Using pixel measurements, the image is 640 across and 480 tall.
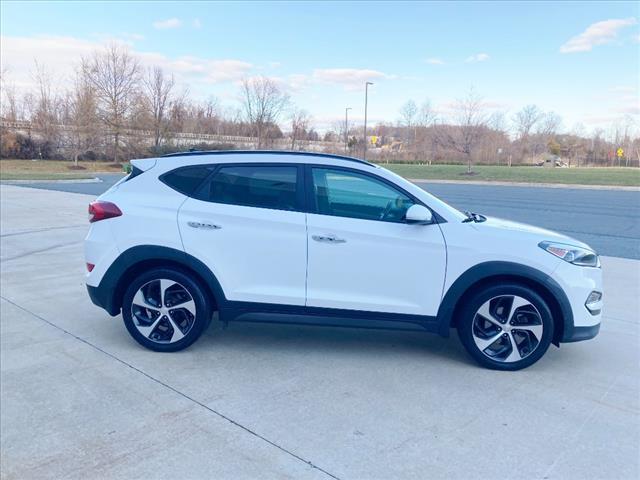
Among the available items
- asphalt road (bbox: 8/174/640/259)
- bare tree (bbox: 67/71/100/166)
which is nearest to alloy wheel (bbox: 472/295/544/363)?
asphalt road (bbox: 8/174/640/259)

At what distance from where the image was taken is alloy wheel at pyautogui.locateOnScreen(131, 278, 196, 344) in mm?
4012

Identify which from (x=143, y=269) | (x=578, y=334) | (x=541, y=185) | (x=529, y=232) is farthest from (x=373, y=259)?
(x=541, y=185)

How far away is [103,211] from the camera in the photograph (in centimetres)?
407

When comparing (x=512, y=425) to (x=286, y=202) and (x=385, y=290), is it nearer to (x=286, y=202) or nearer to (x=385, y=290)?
(x=385, y=290)

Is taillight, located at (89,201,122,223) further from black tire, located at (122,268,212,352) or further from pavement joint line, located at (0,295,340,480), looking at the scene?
pavement joint line, located at (0,295,340,480)

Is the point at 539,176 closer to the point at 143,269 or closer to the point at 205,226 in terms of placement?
the point at 205,226

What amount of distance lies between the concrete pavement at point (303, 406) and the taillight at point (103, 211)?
1153 mm

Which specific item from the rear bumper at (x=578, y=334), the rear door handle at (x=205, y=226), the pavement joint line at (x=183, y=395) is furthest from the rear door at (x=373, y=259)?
the pavement joint line at (x=183, y=395)

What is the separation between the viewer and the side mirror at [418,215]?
12.1 ft

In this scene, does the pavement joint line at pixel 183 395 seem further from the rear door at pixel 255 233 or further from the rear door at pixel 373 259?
the rear door at pixel 373 259

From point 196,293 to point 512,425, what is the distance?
257 centimetres

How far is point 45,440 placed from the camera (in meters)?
2.81

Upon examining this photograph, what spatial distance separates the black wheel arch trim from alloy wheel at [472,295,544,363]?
0.18 m

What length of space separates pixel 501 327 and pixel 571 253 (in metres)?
0.81
